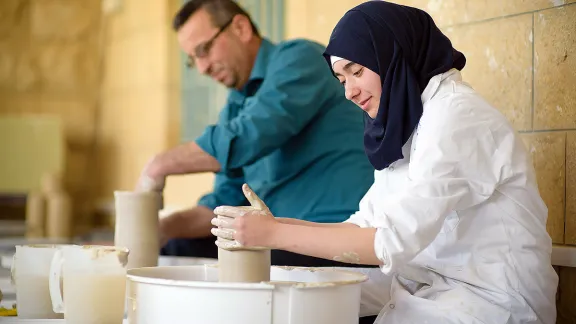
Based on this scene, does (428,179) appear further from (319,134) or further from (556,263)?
(319,134)

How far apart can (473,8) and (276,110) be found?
2.49 ft

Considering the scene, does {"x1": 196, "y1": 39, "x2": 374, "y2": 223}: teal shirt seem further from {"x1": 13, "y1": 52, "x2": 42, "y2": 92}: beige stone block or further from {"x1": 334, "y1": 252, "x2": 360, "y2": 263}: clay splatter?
{"x1": 13, "y1": 52, "x2": 42, "y2": 92}: beige stone block

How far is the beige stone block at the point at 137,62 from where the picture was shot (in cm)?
580

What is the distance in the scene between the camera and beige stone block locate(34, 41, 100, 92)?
6.82 meters

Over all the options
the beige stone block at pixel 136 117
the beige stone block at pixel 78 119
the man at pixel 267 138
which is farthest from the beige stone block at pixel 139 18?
the man at pixel 267 138

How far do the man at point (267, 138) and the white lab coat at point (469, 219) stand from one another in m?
0.71

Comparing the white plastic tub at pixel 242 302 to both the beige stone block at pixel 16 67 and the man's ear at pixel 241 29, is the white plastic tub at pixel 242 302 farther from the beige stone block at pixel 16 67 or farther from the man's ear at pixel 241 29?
the beige stone block at pixel 16 67

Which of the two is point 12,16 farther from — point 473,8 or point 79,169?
point 473,8

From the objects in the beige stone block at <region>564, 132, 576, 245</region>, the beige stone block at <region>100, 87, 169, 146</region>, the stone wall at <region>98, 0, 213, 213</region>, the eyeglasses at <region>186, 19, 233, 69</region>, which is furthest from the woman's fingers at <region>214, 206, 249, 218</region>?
the beige stone block at <region>100, 87, 169, 146</region>

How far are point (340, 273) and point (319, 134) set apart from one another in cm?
120

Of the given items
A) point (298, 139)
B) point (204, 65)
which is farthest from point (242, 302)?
point (204, 65)

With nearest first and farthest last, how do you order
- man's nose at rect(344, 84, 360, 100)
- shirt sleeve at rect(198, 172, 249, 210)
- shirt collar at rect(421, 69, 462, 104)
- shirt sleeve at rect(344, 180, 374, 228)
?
shirt collar at rect(421, 69, 462, 104) < man's nose at rect(344, 84, 360, 100) < shirt sleeve at rect(344, 180, 374, 228) < shirt sleeve at rect(198, 172, 249, 210)

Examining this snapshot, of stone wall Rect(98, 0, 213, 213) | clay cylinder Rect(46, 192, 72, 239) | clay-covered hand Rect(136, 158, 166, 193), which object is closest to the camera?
clay-covered hand Rect(136, 158, 166, 193)

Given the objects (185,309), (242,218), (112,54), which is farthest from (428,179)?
(112,54)
